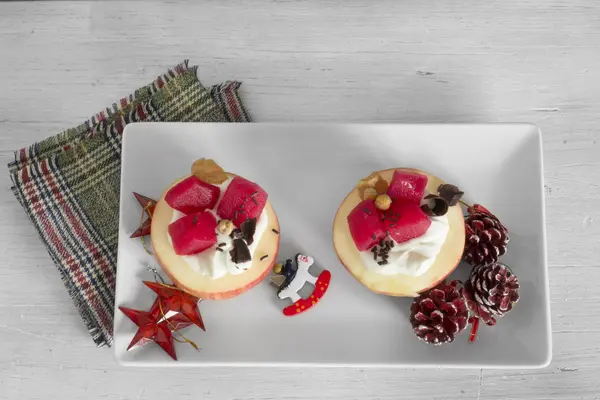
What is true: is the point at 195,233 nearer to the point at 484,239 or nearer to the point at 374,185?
the point at 374,185

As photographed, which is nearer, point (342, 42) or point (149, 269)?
point (149, 269)

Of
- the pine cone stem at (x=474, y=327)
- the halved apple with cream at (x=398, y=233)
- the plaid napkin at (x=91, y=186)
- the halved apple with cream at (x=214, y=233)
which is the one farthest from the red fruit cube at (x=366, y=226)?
the plaid napkin at (x=91, y=186)

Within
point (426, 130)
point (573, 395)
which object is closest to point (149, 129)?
point (426, 130)

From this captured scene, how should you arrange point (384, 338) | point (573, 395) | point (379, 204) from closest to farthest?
point (379, 204), point (384, 338), point (573, 395)

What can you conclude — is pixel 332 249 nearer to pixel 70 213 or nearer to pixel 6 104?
pixel 70 213

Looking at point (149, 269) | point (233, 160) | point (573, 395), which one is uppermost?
point (233, 160)

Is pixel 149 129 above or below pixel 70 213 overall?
above

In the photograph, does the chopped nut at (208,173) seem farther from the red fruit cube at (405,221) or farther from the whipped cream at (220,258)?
the red fruit cube at (405,221)

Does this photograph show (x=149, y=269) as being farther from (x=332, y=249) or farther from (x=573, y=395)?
(x=573, y=395)

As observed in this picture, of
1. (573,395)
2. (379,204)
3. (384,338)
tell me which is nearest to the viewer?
(379,204)
